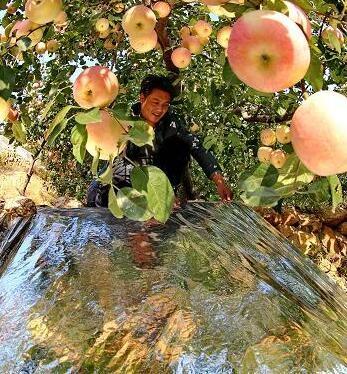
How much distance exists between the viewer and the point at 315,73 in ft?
2.54

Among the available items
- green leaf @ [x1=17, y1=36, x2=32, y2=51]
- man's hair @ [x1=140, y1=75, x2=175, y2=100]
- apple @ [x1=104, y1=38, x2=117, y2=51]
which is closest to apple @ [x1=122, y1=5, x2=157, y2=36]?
green leaf @ [x1=17, y1=36, x2=32, y2=51]

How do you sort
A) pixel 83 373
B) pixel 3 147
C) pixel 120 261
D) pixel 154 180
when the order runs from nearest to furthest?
1. pixel 154 180
2. pixel 83 373
3. pixel 120 261
4. pixel 3 147

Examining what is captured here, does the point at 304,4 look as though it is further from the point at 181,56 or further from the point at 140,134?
the point at 181,56

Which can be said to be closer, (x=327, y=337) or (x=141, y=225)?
(x=327, y=337)

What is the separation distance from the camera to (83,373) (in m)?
0.99

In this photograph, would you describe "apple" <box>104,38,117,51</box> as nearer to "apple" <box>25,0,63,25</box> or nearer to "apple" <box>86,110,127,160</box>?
"apple" <box>25,0,63,25</box>

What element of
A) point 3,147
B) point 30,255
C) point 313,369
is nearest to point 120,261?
point 30,255

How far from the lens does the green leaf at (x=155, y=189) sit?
2.63ft

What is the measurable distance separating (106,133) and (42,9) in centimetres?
35

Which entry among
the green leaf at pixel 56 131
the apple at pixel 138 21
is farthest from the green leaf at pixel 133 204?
the apple at pixel 138 21

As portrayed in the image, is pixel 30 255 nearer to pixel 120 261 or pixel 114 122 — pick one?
pixel 120 261

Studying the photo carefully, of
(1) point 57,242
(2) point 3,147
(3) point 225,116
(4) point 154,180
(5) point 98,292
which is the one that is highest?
(4) point 154,180

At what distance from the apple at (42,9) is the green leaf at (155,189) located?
409 mm

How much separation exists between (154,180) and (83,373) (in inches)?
15.5
